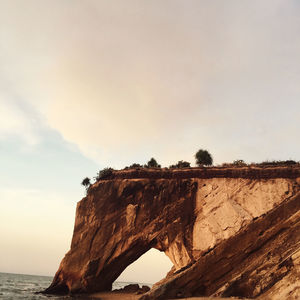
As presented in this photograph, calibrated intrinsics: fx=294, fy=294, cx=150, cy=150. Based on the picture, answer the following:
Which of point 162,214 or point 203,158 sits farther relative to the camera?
point 203,158

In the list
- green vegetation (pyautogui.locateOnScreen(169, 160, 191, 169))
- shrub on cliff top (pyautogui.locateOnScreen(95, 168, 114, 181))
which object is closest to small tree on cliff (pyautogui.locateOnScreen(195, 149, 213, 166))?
green vegetation (pyautogui.locateOnScreen(169, 160, 191, 169))

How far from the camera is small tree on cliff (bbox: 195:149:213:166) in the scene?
1383 inches

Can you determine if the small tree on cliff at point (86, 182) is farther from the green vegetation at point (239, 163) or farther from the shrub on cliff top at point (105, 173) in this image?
the green vegetation at point (239, 163)

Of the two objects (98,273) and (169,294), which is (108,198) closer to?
(98,273)

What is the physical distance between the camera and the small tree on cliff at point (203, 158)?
35.1 meters

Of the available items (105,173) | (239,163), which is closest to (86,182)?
(105,173)

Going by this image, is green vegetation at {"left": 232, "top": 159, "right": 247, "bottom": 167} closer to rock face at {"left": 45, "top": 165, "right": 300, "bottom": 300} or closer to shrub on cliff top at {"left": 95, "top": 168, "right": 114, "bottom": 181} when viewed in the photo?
rock face at {"left": 45, "top": 165, "right": 300, "bottom": 300}

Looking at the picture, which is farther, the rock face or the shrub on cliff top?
the shrub on cliff top

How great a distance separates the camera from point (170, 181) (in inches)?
1087

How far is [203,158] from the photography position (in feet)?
116

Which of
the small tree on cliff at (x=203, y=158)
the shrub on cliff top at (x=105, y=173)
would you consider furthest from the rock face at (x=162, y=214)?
the small tree on cliff at (x=203, y=158)

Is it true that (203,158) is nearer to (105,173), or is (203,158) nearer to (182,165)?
(182,165)

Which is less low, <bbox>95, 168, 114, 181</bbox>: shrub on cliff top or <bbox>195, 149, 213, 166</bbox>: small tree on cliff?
<bbox>195, 149, 213, 166</bbox>: small tree on cliff

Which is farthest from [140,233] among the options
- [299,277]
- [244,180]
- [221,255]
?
[299,277]
